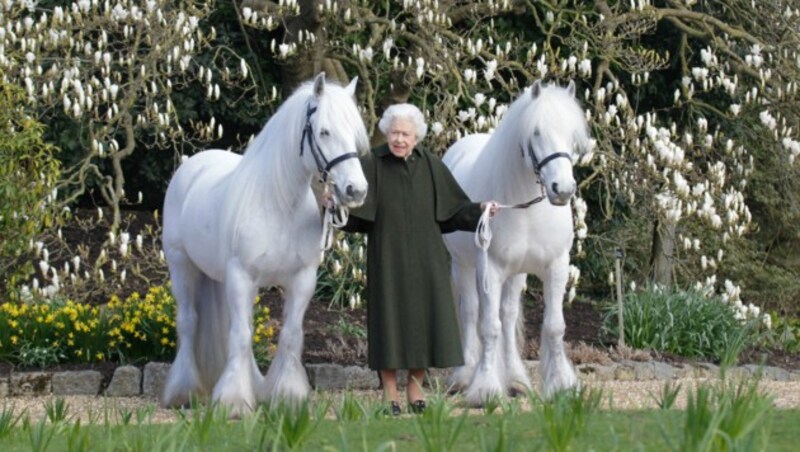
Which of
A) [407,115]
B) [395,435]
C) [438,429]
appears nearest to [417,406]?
[407,115]

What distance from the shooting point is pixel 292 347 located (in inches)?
284

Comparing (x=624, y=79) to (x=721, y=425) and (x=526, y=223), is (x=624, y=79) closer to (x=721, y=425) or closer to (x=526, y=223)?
(x=526, y=223)

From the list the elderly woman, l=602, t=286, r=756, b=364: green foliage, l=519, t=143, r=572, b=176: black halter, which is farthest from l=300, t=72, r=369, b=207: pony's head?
l=602, t=286, r=756, b=364: green foliage

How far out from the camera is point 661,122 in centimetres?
1372

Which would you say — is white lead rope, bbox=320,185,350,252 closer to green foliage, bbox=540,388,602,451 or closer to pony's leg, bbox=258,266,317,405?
pony's leg, bbox=258,266,317,405

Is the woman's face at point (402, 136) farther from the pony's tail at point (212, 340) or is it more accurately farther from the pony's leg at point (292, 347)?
the pony's tail at point (212, 340)

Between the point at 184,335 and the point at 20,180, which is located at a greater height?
the point at 20,180

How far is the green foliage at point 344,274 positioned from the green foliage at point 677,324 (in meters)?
1.79

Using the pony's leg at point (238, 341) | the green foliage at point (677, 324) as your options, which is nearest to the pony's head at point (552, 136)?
the pony's leg at point (238, 341)

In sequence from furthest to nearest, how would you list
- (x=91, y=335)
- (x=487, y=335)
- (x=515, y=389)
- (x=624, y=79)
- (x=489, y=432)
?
1. (x=624, y=79)
2. (x=91, y=335)
3. (x=515, y=389)
4. (x=487, y=335)
5. (x=489, y=432)

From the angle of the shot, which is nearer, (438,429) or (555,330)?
(438,429)

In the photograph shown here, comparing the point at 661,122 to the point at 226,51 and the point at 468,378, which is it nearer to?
the point at 226,51

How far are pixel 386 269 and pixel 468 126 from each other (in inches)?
180

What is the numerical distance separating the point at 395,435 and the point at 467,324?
349cm
